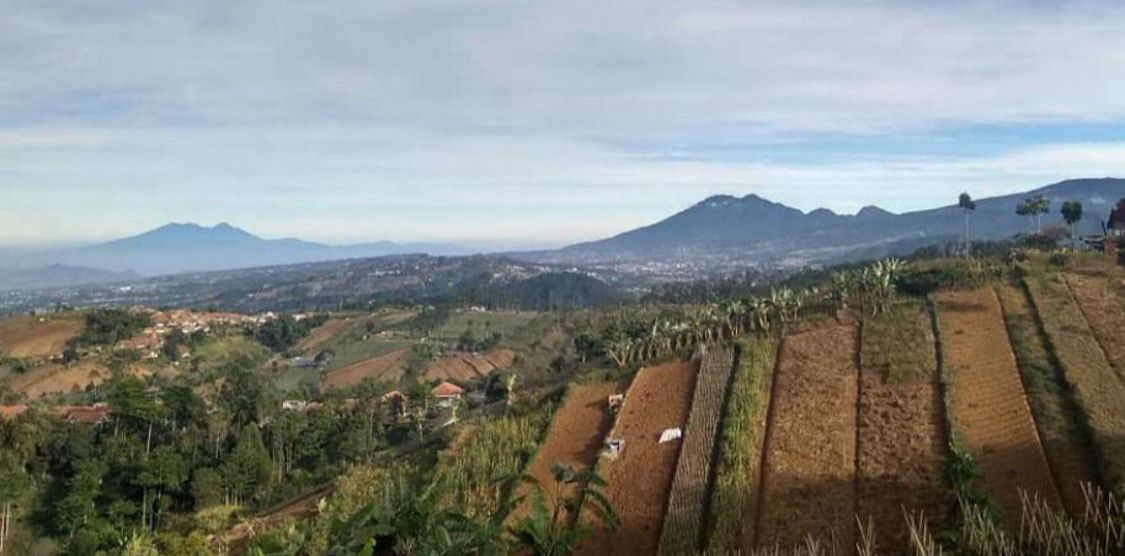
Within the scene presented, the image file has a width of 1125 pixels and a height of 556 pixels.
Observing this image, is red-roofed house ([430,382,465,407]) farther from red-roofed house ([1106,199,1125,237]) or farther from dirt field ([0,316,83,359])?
dirt field ([0,316,83,359])

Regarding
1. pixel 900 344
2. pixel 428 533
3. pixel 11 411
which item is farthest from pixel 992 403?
pixel 11 411

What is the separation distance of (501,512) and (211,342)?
66.7m

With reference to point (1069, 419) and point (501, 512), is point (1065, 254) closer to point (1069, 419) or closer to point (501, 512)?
point (1069, 419)

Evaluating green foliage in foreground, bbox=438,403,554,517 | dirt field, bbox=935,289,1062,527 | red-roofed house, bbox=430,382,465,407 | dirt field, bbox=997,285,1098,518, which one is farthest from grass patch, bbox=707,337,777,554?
red-roofed house, bbox=430,382,465,407

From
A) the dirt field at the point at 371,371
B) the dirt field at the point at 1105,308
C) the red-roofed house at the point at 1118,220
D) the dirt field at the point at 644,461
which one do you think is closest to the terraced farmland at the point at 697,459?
the dirt field at the point at 644,461

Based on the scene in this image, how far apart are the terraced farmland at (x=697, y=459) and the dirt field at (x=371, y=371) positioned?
1407 inches

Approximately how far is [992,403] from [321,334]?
6951cm

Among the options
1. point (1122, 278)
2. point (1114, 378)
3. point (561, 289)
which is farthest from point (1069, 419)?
point (561, 289)

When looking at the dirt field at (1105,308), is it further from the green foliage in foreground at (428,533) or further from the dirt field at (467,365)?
the dirt field at (467,365)

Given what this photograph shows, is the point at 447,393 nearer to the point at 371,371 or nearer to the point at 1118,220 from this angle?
the point at 371,371

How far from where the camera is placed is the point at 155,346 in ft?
222

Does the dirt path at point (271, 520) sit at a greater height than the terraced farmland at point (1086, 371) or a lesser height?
lesser

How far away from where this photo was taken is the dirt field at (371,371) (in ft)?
199

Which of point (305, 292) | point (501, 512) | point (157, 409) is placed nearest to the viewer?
point (501, 512)
